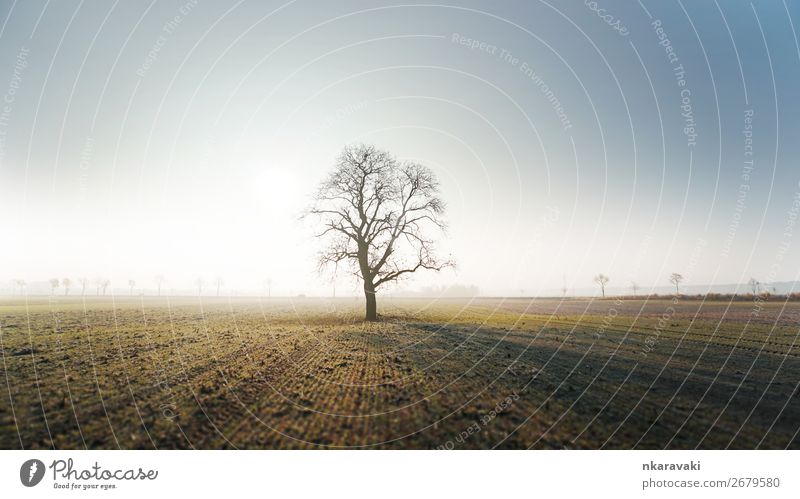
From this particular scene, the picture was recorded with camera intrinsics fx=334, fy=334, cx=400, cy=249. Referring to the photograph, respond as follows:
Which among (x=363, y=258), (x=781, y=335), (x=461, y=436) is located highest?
(x=363, y=258)

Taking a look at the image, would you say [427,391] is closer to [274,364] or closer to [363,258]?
[274,364]

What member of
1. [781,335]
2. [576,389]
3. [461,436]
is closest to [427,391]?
[461,436]

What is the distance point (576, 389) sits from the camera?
1079 centimetres
